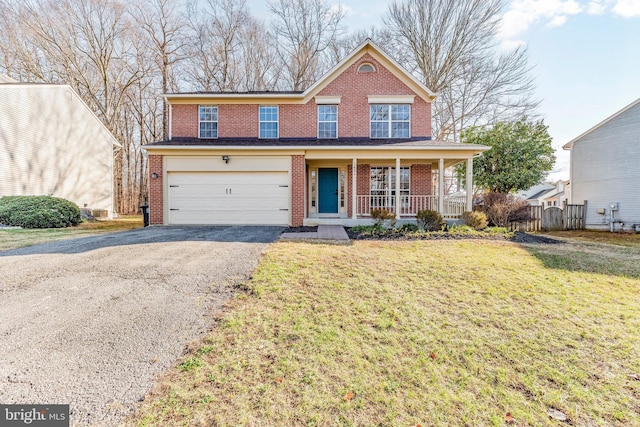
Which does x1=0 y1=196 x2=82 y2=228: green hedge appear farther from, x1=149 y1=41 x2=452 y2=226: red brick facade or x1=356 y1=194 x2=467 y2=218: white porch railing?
x1=356 y1=194 x2=467 y2=218: white porch railing

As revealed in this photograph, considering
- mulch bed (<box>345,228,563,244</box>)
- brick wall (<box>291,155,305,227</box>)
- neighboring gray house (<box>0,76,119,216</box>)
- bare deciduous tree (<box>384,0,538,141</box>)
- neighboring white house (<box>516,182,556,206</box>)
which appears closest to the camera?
mulch bed (<box>345,228,563,244</box>)

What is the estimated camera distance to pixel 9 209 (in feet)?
40.4

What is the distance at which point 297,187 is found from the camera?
11.9 meters

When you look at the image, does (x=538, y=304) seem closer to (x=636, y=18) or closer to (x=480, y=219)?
(x=480, y=219)

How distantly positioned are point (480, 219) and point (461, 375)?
835 centimetres

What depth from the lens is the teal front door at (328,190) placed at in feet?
45.1

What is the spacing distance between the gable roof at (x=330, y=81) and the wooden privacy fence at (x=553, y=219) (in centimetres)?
661

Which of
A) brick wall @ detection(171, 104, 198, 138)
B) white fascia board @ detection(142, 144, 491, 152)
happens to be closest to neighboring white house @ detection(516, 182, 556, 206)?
white fascia board @ detection(142, 144, 491, 152)

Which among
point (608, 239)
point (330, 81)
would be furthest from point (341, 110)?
point (608, 239)

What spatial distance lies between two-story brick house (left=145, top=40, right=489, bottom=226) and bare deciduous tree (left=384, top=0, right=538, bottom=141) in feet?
34.2

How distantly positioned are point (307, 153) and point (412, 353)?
984 cm

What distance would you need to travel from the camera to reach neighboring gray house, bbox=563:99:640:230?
1316 centimetres

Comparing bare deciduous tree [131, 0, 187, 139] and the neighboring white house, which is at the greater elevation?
bare deciduous tree [131, 0, 187, 139]

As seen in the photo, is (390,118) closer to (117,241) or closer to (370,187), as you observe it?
(370,187)
